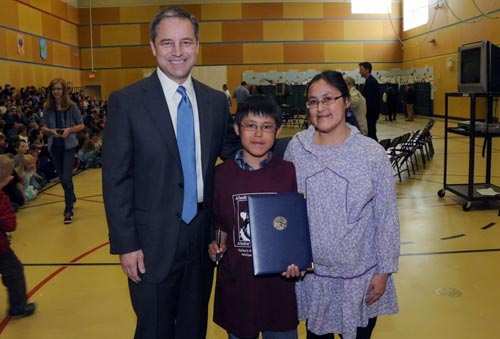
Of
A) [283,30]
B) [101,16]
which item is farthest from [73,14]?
[283,30]

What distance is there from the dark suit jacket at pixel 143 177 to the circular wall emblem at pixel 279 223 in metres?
0.40

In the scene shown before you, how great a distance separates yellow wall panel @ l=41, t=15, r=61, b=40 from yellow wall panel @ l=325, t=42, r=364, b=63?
11.9 meters

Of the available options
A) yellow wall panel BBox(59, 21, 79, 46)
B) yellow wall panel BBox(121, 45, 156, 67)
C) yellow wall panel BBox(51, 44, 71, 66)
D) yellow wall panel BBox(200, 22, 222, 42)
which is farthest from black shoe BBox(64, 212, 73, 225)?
yellow wall panel BBox(200, 22, 222, 42)

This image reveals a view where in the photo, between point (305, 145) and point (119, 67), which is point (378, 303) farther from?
point (119, 67)

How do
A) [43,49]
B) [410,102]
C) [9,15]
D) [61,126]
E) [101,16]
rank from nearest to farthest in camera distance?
[61,126] < [9,15] < [43,49] < [410,102] < [101,16]

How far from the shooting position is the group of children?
6.35 ft

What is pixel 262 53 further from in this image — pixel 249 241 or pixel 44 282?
pixel 249 241

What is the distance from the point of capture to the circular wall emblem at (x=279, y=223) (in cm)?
181

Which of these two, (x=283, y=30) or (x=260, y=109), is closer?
(x=260, y=109)

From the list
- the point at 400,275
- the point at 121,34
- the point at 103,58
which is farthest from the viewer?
the point at 103,58

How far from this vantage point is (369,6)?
883 inches

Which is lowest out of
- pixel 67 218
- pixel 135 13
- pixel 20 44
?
pixel 67 218

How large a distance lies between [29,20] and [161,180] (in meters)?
17.5

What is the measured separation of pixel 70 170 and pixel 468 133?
5.05 m
